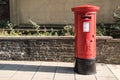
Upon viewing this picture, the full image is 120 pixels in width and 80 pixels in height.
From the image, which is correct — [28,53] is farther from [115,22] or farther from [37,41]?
[115,22]

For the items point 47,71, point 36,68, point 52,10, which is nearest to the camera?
point 47,71

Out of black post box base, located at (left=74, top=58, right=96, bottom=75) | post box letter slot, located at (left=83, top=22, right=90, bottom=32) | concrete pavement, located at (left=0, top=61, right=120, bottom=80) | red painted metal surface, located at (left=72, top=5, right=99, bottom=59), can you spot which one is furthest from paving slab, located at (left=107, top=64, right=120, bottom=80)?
post box letter slot, located at (left=83, top=22, right=90, bottom=32)

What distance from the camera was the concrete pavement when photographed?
7.76m

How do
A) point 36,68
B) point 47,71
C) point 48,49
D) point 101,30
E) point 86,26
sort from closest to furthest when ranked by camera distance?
point 86,26, point 47,71, point 36,68, point 48,49, point 101,30

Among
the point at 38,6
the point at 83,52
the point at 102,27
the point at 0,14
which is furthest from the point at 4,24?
the point at 83,52

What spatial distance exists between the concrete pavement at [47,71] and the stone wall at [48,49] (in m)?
0.26

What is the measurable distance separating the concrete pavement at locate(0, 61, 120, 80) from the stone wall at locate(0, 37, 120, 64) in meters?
0.26

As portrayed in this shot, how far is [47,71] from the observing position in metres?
8.46

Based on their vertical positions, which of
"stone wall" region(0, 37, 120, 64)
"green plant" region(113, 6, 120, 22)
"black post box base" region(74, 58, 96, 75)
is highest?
"green plant" region(113, 6, 120, 22)

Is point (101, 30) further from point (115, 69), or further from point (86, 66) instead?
point (86, 66)

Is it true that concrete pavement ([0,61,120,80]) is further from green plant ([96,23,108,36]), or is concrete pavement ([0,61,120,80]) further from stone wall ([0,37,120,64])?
green plant ([96,23,108,36])

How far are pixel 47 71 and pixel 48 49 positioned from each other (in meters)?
1.48

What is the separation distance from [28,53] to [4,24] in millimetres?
2777

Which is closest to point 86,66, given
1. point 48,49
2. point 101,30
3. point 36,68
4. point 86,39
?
point 86,39
